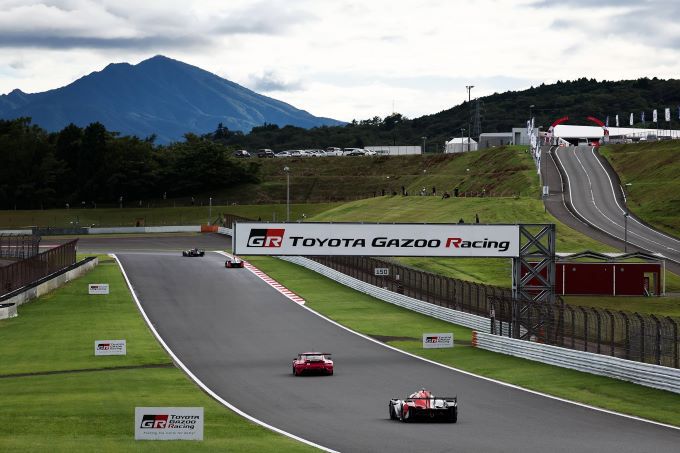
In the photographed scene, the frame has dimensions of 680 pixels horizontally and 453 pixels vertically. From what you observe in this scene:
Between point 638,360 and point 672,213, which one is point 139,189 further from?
point 638,360

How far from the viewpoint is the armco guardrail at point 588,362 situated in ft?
107

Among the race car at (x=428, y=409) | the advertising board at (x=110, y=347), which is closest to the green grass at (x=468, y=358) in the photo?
the race car at (x=428, y=409)

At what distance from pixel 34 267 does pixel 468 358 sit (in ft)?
108

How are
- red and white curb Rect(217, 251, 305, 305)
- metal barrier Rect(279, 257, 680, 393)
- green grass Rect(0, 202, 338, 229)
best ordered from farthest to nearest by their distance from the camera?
green grass Rect(0, 202, 338, 229) → red and white curb Rect(217, 251, 305, 305) → metal barrier Rect(279, 257, 680, 393)

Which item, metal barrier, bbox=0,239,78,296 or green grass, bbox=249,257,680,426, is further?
metal barrier, bbox=0,239,78,296

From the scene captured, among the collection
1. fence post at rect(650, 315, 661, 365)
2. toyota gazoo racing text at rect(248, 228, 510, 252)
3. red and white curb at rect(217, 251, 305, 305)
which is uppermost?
toyota gazoo racing text at rect(248, 228, 510, 252)

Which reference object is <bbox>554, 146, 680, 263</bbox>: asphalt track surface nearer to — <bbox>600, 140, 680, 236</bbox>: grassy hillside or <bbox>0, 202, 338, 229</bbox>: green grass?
<bbox>600, 140, 680, 236</bbox>: grassy hillside

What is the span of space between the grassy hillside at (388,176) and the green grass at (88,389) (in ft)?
245

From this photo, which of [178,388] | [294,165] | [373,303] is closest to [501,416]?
[178,388]

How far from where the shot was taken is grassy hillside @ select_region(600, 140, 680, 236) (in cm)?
10331

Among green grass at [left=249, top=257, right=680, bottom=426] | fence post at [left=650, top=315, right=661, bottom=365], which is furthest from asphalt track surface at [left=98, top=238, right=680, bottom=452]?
fence post at [left=650, top=315, right=661, bottom=365]

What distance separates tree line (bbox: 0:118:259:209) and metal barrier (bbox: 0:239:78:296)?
92237 mm

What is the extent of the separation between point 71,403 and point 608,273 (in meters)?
46.8

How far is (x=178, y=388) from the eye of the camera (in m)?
34.6
